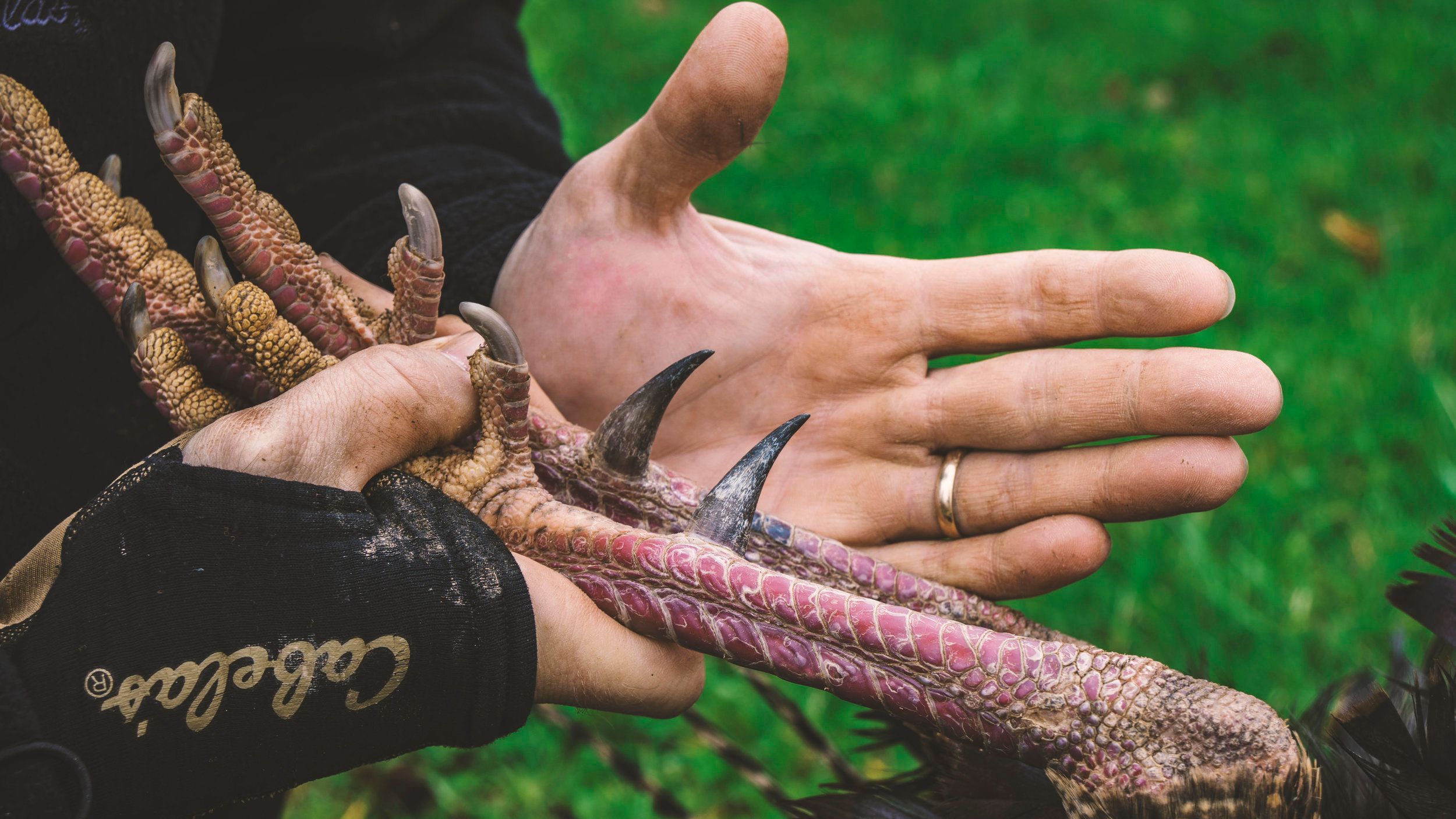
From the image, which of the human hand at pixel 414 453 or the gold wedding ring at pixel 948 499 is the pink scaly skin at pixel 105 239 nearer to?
the human hand at pixel 414 453

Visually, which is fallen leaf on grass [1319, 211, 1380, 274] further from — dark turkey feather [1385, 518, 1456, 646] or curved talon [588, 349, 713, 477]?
curved talon [588, 349, 713, 477]

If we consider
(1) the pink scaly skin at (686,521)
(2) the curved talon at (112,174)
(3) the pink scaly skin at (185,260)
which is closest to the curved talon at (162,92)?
(3) the pink scaly skin at (185,260)

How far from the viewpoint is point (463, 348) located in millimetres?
1784

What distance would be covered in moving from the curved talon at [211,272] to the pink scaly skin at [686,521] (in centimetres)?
52

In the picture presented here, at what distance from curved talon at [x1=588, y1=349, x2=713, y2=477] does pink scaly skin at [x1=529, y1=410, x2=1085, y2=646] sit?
0.08 feet

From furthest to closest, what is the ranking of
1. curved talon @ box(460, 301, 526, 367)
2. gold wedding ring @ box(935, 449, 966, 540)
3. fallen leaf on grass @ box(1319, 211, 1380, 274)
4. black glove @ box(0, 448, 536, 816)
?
fallen leaf on grass @ box(1319, 211, 1380, 274) → gold wedding ring @ box(935, 449, 966, 540) → curved talon @ box(460, 301, 526, 367) → black glove @ box(0, 448, 536, 816)

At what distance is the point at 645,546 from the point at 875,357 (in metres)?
0.80

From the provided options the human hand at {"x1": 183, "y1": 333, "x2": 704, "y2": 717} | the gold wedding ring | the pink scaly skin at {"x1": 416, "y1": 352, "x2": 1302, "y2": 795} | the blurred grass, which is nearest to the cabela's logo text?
the human hand at {"x1": 183, "y1": 333, "x2": 704, "y2": 717}

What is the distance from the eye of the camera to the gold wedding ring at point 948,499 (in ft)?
6.86

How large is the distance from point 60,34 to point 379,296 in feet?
2.08

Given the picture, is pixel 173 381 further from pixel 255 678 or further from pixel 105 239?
pixel 255 678

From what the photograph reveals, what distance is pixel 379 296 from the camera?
1999 mm

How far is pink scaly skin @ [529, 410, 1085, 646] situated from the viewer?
1782 mm

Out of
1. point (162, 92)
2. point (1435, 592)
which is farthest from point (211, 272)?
A: point (1435, 592)
